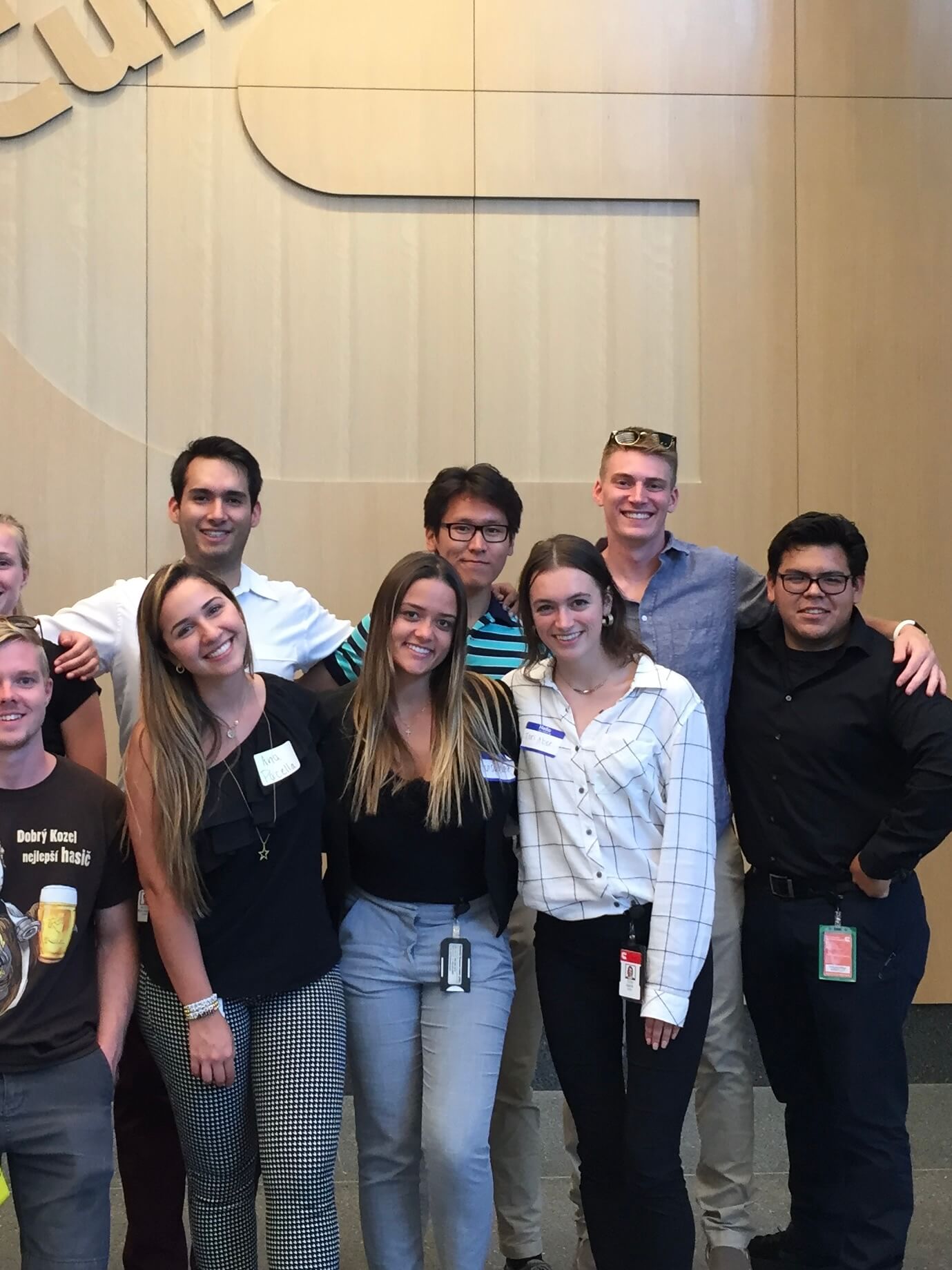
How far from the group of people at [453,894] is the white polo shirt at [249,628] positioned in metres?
0.01

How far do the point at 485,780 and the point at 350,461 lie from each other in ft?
6.70

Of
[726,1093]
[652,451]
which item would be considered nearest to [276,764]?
[652,451]

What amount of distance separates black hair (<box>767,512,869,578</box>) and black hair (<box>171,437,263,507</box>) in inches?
48.9

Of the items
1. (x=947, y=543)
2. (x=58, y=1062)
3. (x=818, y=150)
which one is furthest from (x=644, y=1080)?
(x=818, y=150)

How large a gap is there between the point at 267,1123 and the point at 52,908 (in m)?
0.54

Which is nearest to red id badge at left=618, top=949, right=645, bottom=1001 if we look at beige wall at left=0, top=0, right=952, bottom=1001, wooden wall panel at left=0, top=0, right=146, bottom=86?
beige wall at left=0, top=0, right=952, bottom=1001

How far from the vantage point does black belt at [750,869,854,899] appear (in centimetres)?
247

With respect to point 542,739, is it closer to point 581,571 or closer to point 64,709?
point 581,571

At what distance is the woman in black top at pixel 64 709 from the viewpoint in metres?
2.36

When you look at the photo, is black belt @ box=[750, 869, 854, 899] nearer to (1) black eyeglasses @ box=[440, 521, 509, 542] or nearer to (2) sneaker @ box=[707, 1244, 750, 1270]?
(2) sneaker @ box=[707, 1244, 750, 1270]

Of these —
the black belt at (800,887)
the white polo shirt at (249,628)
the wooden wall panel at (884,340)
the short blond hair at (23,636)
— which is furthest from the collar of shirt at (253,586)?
the wooden wall panel at (884,340)

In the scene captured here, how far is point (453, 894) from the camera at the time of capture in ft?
7.11

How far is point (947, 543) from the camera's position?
404 centimetres

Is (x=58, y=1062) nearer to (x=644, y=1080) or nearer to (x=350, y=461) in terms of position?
(x=644, y=1080)
